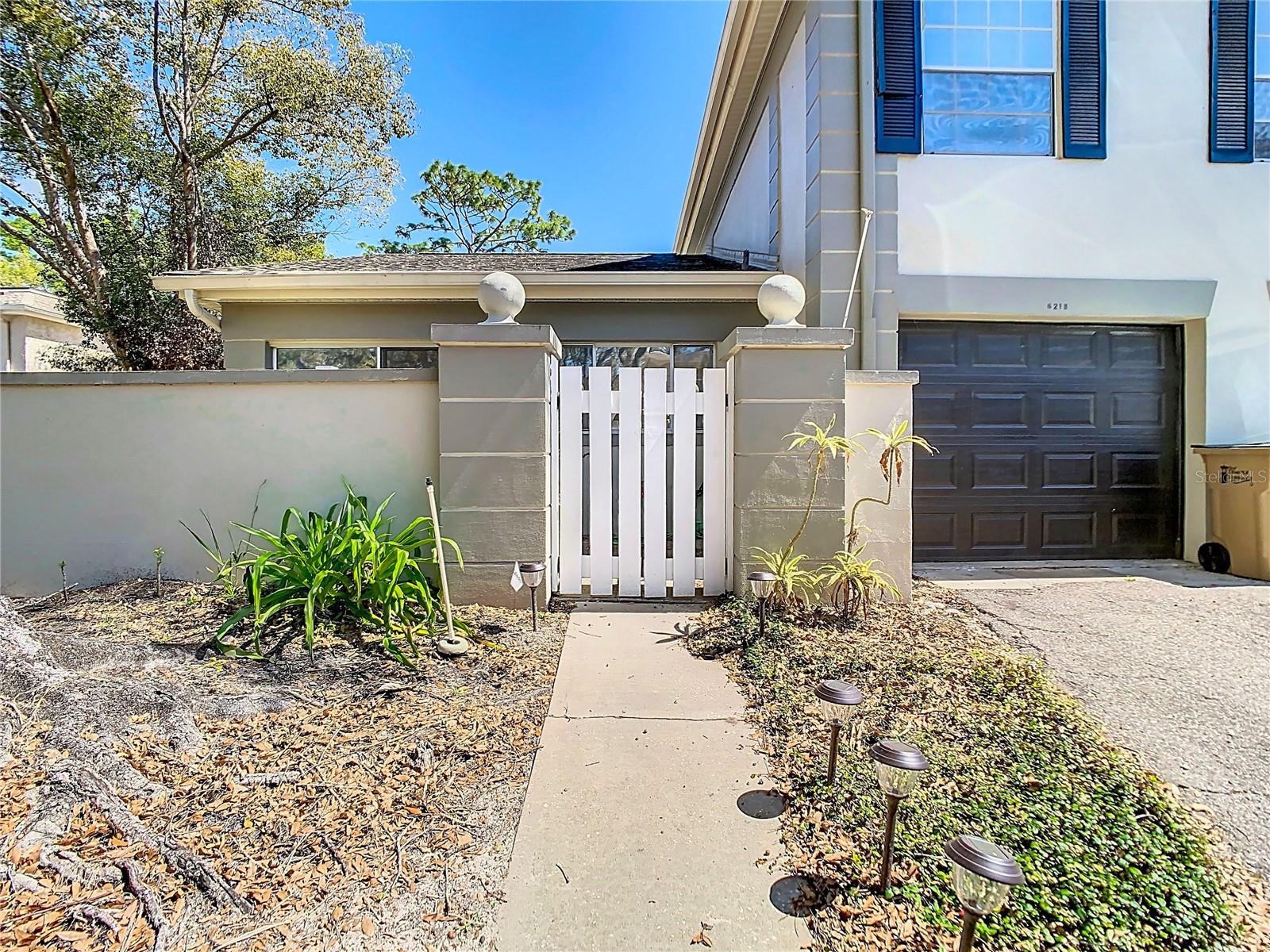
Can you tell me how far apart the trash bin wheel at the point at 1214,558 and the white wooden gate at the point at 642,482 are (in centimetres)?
485

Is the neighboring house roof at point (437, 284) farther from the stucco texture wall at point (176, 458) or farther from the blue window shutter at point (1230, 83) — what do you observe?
the blue window shutter at point (1230, 83)

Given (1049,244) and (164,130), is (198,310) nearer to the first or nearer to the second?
(164,130)

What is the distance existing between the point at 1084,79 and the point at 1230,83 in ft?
4.68

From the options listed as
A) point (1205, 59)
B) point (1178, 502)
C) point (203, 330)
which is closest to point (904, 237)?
point (1205, 59)

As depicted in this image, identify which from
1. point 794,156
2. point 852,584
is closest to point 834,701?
point 852,584

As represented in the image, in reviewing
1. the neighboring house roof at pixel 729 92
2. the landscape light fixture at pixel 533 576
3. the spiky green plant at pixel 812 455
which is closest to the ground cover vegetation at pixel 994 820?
the spiky green plant at pixel 812 455

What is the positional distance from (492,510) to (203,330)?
32.6 ft

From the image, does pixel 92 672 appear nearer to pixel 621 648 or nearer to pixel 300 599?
pixel 300 599

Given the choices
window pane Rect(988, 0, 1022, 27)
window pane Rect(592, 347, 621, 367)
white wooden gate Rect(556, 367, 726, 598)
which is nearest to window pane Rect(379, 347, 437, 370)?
window pane Rect(592, 347, 621, 367)

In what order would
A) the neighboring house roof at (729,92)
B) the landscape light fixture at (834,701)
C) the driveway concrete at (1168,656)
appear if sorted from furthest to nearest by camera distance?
the neighboring house roof at (729,92), the driveway concrete at (1168,656), the landscape light fixture at (834,701)

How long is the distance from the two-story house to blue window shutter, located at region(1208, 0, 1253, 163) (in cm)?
2

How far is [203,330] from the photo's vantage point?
10266 mm

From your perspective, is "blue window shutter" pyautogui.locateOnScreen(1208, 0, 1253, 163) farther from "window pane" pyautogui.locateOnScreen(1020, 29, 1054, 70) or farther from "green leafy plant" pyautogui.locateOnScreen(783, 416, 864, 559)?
"green leafy plant" pyautogui.locateOnScreen(783, 416, 864, 559)

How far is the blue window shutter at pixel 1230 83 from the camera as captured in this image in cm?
523
